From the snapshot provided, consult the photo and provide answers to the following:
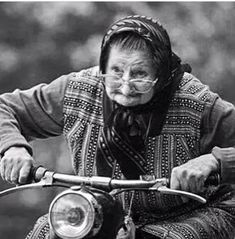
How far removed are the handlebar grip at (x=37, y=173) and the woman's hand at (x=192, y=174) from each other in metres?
0.38

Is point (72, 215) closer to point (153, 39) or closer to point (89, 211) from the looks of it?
point (89, 211)

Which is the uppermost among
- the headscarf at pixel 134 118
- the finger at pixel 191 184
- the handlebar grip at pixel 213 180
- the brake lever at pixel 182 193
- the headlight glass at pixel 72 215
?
the headscarf at pixel 134 118

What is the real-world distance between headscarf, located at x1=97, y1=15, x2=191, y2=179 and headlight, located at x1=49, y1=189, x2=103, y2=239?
50 cm

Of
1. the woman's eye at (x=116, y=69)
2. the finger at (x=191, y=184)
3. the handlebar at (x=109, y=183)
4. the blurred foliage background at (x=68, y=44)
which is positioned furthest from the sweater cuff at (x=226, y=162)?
the blurred foliage background at (x=68, y=44)

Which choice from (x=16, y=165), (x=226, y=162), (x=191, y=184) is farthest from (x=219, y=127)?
(x=16, y=165)

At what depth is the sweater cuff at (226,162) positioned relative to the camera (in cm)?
311

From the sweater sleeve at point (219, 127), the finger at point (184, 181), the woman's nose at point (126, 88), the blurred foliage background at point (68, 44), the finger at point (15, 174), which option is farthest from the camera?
the blurred foliage background at point (68, 44)

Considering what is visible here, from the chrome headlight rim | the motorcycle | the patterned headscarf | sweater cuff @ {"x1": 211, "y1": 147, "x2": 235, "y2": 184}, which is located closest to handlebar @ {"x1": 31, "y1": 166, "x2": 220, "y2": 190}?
the motorcycle

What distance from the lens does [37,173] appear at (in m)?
2.99

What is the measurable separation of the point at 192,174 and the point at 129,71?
1.38ft

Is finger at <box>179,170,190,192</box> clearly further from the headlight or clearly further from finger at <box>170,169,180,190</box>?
the headlight

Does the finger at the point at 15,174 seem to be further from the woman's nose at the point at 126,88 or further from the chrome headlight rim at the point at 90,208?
the woman's nose at the point at 126,88

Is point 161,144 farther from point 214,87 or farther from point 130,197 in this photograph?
point 214,87

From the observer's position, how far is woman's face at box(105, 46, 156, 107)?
3.17m
